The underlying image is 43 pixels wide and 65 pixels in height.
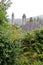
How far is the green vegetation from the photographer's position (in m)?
5.49

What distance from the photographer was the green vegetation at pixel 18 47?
18.0ft

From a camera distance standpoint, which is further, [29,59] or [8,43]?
[29,59]

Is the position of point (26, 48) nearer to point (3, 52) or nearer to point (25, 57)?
point (25, 57)

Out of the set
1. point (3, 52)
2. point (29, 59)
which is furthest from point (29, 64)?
point (3, 52)

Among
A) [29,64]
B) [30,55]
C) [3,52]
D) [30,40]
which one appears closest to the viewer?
[3,52]

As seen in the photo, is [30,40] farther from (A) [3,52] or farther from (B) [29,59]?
(A) [3,52]

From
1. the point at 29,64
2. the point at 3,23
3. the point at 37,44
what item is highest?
the point at 3,23

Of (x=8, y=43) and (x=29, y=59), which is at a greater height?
(x=8, y=43)

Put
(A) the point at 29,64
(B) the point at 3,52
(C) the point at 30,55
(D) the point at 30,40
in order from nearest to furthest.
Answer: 1. (B) the point at 3,52
2. (A) the point at 29,64
3. (C) the point at 30,55
4. (D) the point at 30,40

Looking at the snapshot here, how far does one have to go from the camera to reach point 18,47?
18.8 feet

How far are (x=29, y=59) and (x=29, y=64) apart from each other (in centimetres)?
30

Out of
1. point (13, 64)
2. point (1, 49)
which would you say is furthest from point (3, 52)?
point (13, 64)

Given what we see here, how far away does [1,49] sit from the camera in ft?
17.7

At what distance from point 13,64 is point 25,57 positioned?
1.17m
